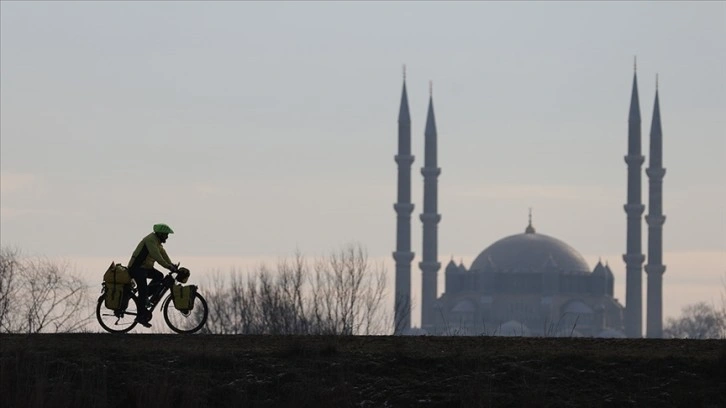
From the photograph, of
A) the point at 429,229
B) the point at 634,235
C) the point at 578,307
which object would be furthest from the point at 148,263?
the point at 578,307

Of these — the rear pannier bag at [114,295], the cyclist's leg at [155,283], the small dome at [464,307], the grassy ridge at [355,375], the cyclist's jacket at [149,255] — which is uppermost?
the small dome at [464,307]

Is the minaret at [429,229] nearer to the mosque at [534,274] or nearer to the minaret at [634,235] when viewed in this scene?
the mosque at [534,274]

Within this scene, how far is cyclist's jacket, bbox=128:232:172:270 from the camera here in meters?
17.4

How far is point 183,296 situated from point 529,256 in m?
158

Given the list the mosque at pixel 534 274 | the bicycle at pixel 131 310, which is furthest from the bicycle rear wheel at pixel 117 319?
the mosque at pixel 534 274

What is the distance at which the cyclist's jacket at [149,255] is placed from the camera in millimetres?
17391

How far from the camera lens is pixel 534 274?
17188 centimetres

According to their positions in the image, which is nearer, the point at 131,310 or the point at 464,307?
the point at 131,310

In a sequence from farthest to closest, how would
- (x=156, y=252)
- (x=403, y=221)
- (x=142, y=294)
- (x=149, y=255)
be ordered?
(x=403, y=221) < (x=142, y=294) < (x=149, y=255) < (x=156, y=252)

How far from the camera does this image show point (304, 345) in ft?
53.6

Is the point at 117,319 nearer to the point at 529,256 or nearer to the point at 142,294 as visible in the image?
the point at 142,294

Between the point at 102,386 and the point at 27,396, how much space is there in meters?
0.64

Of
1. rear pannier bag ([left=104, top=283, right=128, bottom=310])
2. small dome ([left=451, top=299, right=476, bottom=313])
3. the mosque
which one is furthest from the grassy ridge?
small dome ([left=451, top=299, right=476, bottom=313])

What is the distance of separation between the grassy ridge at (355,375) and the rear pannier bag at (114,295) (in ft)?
2.76
